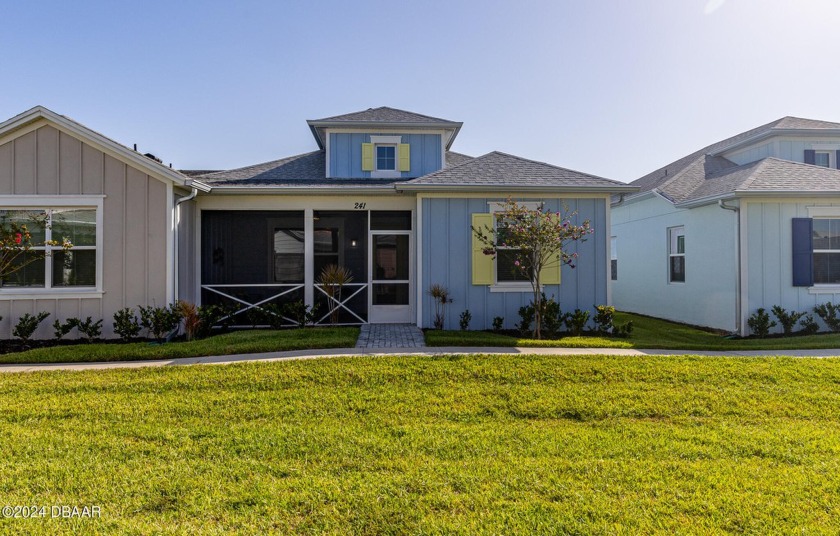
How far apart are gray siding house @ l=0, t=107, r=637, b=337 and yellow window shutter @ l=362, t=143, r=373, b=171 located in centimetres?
3

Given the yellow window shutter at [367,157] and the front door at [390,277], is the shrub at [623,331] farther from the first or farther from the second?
the yellow window shutter at [367,157]

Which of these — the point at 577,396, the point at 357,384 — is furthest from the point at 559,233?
the point at 357,384

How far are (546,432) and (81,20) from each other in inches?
496

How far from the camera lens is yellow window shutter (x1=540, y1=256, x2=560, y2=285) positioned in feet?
31.6

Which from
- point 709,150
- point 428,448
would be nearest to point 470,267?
point 428,448

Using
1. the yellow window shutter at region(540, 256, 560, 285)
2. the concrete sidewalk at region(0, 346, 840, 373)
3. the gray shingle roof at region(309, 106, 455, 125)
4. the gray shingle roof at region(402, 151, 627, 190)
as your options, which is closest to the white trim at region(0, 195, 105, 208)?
the concrete sidewalk at region(0, 346, 840, 373)

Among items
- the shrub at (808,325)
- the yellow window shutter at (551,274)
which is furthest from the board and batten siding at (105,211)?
the shrub at (808,325)

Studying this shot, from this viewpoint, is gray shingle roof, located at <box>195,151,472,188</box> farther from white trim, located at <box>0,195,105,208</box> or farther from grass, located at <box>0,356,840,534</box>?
grass, located at <box>0,356,840,534</box>

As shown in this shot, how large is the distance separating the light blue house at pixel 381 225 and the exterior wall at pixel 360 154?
0.09ft

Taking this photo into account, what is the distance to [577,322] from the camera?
9.07 meters

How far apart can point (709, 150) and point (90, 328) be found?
61.2 ft

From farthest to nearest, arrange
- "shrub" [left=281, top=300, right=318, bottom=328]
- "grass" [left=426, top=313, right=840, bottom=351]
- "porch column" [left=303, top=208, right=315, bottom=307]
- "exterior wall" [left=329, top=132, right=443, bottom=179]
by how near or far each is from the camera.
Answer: "exterior wall" [left=329, top=132, right=443, bottom=179] < "porch column" [left=303, top=208, right=315, bottom=307] < "shrub" [left=281, top=300, right=318, bottom=328] < "grass" [left=426, top=313, right=840, bottom=351]

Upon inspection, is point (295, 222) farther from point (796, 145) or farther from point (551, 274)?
point (796, 145)

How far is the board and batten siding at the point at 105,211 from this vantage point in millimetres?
8602
